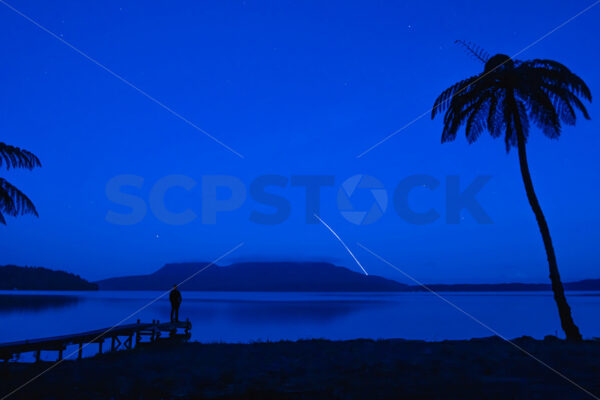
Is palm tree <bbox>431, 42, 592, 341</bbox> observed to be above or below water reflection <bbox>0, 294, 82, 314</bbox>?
above

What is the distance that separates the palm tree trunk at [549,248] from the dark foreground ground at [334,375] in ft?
14.2

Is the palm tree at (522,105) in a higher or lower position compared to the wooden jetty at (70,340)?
higher

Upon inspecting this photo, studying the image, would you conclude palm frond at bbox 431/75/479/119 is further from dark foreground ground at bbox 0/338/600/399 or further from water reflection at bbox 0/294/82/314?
water reflection at bbox 0/294/82/314

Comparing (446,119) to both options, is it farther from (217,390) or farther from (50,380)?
(50,380)

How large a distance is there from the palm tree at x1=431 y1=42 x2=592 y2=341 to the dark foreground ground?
21.4 feet

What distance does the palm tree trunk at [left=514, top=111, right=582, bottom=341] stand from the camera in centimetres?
2388

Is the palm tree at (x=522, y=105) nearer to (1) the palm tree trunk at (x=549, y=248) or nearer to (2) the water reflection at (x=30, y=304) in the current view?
(1) the palm tree trunk at (x=549, y=248)

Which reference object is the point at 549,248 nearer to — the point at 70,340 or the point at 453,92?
the point at 453,92

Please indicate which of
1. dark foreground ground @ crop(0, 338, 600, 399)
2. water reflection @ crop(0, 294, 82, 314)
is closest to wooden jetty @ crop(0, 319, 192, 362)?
dark foreground ground @ crop(0, 338, 600, 399)

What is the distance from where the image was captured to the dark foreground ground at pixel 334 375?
475 inches

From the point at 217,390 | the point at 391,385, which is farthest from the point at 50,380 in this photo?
the point at 391,385

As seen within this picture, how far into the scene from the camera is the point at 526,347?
790 inches

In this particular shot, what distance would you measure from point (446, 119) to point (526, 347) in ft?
39.6

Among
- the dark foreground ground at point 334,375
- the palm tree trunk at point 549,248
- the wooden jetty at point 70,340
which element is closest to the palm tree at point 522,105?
the palm tree trunk at point 549,248
